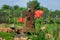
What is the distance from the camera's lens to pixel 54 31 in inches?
146

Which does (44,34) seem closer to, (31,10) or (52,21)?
(52,21)

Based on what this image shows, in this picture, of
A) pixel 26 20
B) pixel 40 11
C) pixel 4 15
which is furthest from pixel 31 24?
pixel 4 15

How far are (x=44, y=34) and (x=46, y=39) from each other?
0.12 m

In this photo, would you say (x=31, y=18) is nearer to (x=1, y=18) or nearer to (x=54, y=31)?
(x=54, y=31)

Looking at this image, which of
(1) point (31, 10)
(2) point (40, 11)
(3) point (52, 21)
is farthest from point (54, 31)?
(1) point (31, 10)

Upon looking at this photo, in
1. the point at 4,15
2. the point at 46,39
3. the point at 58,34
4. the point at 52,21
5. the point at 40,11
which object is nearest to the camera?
the point at 58,34

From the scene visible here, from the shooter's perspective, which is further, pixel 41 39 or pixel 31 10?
pixel 31 10

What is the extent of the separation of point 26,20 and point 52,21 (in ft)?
25.3

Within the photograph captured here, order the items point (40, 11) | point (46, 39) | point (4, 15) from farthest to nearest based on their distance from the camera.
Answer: point (4, 15)
point (40, 11)
point (46, 39)

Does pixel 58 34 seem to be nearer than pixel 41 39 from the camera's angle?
Yes

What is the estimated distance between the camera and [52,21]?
408 centimetres

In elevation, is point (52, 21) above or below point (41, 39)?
above

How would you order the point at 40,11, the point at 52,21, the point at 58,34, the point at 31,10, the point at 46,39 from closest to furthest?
the point at 58,34 → the point at 52,21 → the point at 46,39 → the point at 40,11 → the point at 31,10

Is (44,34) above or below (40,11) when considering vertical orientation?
below
